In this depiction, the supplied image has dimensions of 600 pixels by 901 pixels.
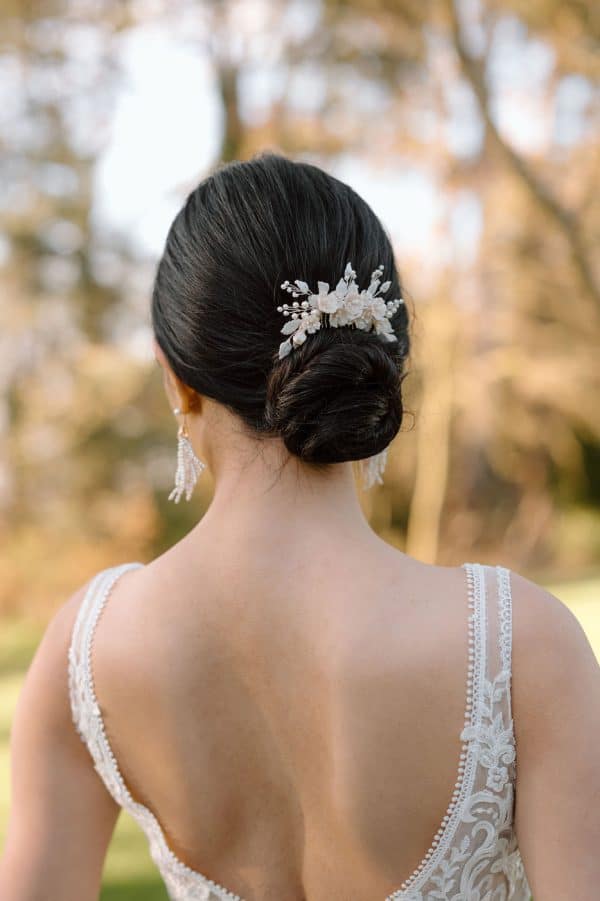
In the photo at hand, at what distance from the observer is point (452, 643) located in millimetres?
1042

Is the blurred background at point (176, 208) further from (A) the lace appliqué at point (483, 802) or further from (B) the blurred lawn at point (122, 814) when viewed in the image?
(A) the lace appliqué at point (483, 802)

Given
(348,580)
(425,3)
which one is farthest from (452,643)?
(425,3)

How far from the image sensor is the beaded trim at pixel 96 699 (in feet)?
3.97

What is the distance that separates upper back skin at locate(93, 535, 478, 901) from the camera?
1052 mm

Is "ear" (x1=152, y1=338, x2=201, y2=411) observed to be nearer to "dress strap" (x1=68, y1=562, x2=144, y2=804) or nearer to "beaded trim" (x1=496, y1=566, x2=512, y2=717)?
"dress strap" (x1=68, y1=562, x2=144, y2=804)

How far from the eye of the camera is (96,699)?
3.97ft

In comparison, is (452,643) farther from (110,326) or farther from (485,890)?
(110,326)

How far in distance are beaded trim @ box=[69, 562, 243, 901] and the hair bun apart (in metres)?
0.29

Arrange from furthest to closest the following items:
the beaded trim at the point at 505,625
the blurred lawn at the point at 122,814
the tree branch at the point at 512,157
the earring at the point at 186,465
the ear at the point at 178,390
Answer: the tree branch at the point at 512,157
the blurred lawn at the point at 122,814
the earring at the point at 186,465
the ear at the point at 178,390
the beaded trim at the point at 505,625

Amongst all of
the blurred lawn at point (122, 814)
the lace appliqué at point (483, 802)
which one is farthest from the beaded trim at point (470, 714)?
the blurred lawn at point (122, 814)

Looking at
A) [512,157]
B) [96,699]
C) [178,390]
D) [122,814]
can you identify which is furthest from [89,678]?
[512,157]

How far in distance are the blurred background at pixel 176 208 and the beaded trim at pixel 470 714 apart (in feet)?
27.5

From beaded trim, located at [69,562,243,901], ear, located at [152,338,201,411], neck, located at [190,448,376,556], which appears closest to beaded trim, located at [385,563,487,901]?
neck, located at [190,448,376,556]

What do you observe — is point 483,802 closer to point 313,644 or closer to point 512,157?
point 313,644
